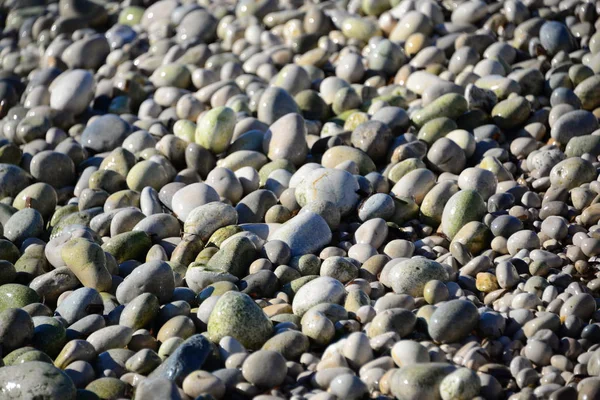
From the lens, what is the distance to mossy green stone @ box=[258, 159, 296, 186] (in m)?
4.32

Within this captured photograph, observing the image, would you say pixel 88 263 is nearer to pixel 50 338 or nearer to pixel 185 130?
pixel 50 338

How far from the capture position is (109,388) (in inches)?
108

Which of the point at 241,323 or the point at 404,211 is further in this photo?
the point at 404,211

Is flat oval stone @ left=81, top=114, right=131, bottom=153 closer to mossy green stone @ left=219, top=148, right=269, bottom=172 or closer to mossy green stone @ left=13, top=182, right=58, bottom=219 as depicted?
mossy green stone @ left=13, top=182, right=58, bottom=219

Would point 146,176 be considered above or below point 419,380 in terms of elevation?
below

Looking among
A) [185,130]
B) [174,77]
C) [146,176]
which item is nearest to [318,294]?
[146,176]

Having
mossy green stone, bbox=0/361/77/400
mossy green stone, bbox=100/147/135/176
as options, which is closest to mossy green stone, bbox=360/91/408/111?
mossy green stone, bbox=100/147/135/176

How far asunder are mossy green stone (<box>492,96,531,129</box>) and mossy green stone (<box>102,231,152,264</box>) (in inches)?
81.9

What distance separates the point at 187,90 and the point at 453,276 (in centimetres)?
286

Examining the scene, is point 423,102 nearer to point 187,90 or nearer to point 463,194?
point 463,194

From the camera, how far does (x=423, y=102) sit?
4.81 metres

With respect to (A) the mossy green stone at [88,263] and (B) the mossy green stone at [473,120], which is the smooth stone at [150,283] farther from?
(B) the mossy green stone at [473,120]

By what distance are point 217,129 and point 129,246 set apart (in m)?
1.11

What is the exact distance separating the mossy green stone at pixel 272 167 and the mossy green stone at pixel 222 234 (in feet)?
2.02
